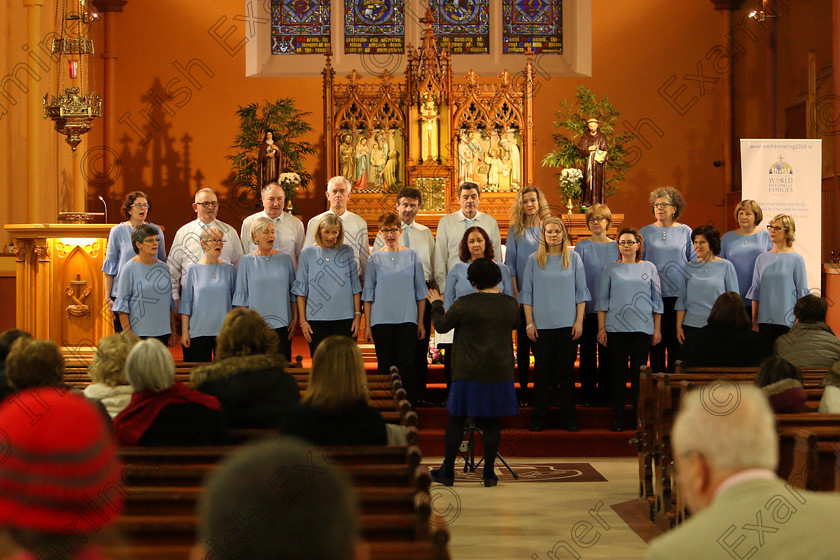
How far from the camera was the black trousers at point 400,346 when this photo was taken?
231 inches

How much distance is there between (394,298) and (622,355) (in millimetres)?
1432

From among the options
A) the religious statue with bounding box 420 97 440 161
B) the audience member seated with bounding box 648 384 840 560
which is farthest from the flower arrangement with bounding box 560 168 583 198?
the audience member seated with bounding box 648 384 840 560

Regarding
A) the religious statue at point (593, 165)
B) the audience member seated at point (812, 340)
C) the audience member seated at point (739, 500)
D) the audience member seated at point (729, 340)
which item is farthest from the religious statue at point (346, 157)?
the audience member seated at point (739, 500)

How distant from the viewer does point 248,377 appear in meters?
3.51

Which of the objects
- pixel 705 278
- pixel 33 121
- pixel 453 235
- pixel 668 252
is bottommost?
pixel 705 278

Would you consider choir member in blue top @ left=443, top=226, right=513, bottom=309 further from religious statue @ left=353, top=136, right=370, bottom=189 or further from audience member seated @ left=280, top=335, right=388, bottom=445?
religious statue @ left=353, top=136, right=370, bottom=189

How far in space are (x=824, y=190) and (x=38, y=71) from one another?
7197 mm

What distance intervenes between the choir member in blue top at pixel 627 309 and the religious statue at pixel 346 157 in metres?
3.59

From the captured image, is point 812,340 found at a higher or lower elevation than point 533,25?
lower

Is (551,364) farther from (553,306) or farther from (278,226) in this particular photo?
(278,226)

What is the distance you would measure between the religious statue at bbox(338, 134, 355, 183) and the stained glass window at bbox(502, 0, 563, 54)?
9.58ft

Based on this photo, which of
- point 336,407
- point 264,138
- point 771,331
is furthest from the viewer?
point 264,138

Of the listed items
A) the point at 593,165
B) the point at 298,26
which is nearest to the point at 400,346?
the point at 593,165

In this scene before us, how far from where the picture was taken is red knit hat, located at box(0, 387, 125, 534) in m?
1.25
